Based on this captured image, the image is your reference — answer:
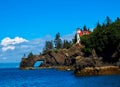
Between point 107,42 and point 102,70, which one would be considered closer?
point 102,70

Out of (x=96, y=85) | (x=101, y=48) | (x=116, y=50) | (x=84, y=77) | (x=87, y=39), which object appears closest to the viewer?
(x=96, y=85)

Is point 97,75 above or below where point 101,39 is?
below

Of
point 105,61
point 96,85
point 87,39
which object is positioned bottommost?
point 96,85

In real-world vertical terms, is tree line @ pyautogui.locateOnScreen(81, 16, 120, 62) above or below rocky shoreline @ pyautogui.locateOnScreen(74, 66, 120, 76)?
above

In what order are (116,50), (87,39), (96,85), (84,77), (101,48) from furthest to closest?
(87,39) < (101,48) < (116,50) < (84,77) < (96,85)

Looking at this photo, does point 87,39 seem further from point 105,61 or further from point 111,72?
point 111,72

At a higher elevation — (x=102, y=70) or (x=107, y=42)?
(x=107, y=42)

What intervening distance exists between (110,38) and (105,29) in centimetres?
788

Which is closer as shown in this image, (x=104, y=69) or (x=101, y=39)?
(x=104, y=69)

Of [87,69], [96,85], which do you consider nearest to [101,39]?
[87,69]

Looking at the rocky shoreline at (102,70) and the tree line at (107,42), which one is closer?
the rocky shoreline at (102,70)

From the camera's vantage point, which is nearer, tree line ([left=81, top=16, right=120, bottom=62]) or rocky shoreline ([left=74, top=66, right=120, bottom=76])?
rocky shoreline ([left=74, top=66, right=120, bottom=76])

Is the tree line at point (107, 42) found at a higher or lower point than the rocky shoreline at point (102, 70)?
higher

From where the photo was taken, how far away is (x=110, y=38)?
17712cm
